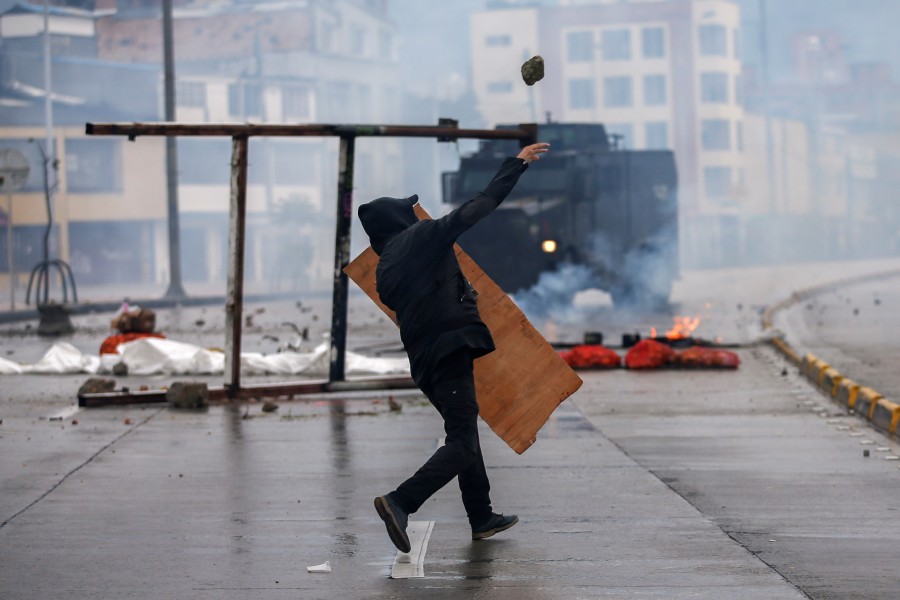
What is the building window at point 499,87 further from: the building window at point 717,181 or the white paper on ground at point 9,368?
the white paper on ground at point 9,368

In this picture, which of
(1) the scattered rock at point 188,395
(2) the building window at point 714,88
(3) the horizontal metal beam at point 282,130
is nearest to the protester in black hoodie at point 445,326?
(3) the horizontal metal beam at point 282,130

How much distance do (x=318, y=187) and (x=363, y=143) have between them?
4.45 meters

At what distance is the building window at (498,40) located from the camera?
56.1 metres

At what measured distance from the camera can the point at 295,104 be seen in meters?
52.3

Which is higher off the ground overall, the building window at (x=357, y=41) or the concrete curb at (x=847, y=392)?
the building window at (x=357, y=41)

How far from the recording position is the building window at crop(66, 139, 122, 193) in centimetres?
5272

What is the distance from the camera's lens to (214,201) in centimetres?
5569

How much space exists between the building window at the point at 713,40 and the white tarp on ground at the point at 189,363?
60.3 metres

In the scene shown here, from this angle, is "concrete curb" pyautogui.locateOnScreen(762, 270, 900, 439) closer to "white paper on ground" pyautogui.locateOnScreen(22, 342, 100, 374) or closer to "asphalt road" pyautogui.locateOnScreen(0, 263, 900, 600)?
"asphalt road" pyautogui.locateOnScreen(0, 263, 900, 600)

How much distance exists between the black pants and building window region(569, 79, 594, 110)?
226ft

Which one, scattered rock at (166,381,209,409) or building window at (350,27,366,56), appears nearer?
scattered rock at (166,381,209,409)

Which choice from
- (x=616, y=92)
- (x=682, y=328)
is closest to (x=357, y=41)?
(x=616, y=92)

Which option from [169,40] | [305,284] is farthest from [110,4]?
[169,40]

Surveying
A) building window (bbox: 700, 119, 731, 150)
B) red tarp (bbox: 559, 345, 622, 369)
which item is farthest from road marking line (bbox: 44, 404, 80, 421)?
building window (bbox: 700, 119, 731, 150)
